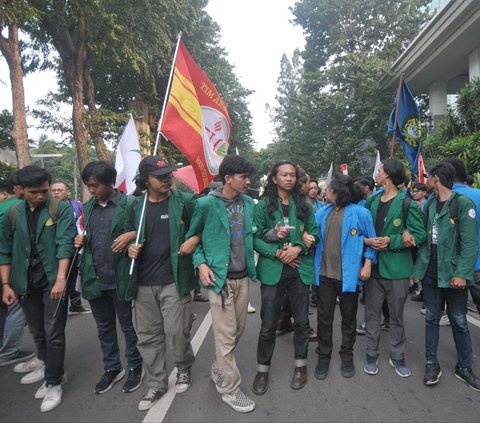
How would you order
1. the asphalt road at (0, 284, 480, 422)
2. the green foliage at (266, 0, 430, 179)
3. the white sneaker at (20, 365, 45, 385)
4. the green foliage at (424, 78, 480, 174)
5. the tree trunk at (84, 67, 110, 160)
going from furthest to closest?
the green foliage at (266, 0, 430, 179)
the tree trunk at (84, 67, 110, 160)
the green foliage at (424, 78, 480, 174)
the white sneaker at (20, 365, 45, 385)
the asphalt road at (0, 284, 480, 422)

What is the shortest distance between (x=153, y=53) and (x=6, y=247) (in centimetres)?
1329

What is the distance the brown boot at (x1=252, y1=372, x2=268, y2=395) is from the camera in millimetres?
3068

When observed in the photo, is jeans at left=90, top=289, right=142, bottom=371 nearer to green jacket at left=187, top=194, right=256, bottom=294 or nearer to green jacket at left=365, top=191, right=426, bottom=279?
green jacket at left=187, top=194, right=256, bottom=294

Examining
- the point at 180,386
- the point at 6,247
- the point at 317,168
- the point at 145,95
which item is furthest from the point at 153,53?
the point at 180,386

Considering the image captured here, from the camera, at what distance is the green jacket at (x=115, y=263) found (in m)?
3.04

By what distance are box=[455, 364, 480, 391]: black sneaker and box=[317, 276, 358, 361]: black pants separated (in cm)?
94

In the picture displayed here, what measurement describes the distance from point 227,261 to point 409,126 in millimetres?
4433

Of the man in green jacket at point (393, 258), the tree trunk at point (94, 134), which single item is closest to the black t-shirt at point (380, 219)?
the man in green jacket at point (393, 258)

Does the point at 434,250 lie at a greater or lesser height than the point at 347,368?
greater

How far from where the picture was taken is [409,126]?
5.80m

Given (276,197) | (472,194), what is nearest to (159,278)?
(276,197)

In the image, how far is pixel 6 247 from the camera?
10.4ft

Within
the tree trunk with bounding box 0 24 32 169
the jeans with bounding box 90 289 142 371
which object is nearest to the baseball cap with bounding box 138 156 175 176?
the jeans with bounding box 90 289 142 371

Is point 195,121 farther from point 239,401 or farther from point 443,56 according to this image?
point 443,56
